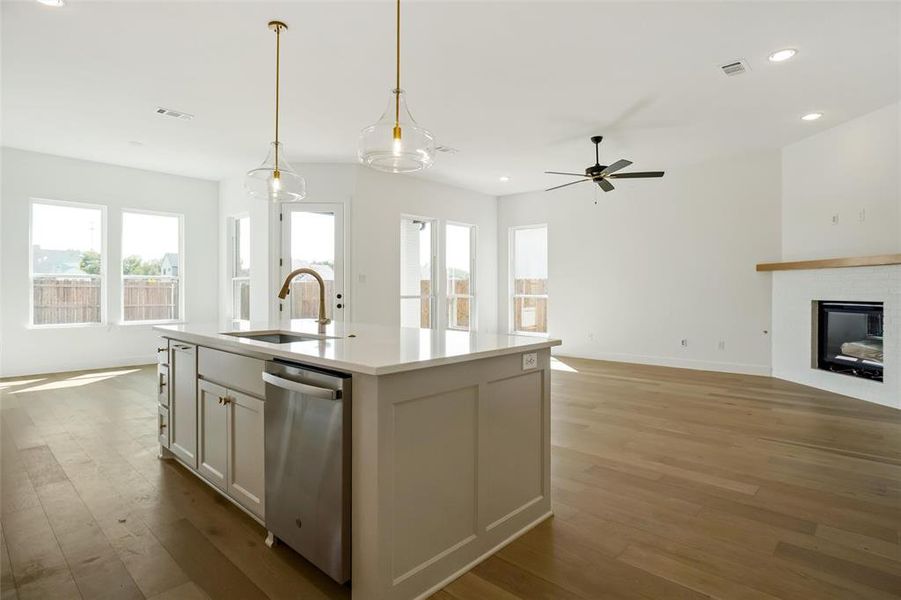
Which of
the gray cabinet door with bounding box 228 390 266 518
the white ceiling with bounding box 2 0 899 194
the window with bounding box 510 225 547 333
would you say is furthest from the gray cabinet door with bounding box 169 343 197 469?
the window with bounding box 510 225 547 333

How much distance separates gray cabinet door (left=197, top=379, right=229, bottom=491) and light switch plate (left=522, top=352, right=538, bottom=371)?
144cm

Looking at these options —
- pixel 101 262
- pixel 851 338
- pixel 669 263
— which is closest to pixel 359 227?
pixel 101 262

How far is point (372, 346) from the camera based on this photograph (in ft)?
6.53

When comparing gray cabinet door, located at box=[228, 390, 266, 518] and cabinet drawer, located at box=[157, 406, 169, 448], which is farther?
cabinet drawer, located at box=[157, 406, 169, 448]

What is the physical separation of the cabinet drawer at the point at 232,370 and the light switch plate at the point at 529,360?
1.15m

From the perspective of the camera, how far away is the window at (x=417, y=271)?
7.14m

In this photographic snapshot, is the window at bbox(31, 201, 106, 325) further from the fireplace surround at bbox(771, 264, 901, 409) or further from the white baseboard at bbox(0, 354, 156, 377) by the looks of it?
the fireplace surround at bbox(771, 264, 901, 409)

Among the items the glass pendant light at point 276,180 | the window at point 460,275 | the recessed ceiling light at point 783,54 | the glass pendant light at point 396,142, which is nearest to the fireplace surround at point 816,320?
the recessed ceiling light at point 783,54

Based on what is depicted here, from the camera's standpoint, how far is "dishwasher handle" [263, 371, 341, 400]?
1591 millimetres

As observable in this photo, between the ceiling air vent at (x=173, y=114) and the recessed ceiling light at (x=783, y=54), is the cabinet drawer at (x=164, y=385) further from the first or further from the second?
the recessed ceiling light at (x=783, y=54)

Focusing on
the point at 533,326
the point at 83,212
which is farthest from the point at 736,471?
the point at 83,212

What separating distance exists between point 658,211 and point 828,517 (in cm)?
517

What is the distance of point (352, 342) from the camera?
7.09ft

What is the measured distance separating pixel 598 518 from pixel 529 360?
886 millimetres
